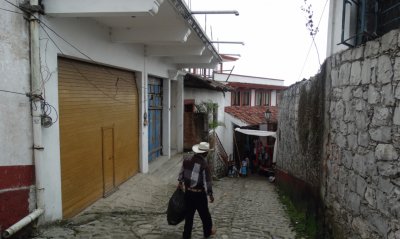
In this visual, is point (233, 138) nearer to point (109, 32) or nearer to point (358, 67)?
point (109, 32)

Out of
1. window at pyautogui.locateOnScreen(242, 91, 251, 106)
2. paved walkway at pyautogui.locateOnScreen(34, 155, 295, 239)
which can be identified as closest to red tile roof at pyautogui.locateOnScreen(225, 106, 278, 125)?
window at pyautogui.locateOnScreen(242, 91, 251, 106)

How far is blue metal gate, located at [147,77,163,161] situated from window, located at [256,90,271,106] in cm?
1679

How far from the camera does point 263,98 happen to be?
1110 inches

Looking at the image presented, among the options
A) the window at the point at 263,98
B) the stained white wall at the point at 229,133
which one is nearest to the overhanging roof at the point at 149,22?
the stained white wall at the point at 229,133

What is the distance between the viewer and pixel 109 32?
6.73m

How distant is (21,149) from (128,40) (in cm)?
330

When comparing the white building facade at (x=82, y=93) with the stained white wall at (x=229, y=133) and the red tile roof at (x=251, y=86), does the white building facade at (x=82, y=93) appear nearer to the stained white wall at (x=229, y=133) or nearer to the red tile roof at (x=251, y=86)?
the stained white wall at (x=229, y=133)

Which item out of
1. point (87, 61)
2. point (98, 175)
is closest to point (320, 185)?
point (98, 175)

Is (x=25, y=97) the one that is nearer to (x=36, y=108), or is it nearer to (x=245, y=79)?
(x=36, y=108)

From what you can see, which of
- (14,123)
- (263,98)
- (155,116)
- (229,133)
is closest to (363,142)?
(14,123)

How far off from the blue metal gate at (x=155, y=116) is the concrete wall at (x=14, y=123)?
6.12 m

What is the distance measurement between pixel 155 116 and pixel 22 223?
7172 mm

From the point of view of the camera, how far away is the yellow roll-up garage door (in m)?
5.55

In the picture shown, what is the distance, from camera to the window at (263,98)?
27.5 meters
